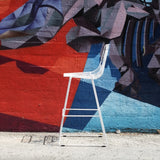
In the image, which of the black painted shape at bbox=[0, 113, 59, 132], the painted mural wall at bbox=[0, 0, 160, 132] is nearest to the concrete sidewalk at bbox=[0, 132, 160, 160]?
the black painted shape at bbox=[0, 113, 59, 132]

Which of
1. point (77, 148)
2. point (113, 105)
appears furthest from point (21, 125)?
point (113, 105)

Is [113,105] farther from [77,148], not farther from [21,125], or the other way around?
[21,125]

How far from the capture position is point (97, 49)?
189 inches

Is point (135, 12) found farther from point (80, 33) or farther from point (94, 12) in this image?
point (80, 33)

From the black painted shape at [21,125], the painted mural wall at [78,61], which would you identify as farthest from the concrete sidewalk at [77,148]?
the painted mural wall at [78,61]

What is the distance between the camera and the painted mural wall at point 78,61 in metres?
4.75

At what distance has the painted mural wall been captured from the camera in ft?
15.6

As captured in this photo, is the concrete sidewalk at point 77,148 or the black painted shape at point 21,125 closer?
the concrete sidewalk at point 77,148

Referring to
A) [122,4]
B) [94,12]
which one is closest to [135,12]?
[122,4]

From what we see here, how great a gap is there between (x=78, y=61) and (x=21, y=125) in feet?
4.73

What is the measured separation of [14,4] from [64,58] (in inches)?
47.5

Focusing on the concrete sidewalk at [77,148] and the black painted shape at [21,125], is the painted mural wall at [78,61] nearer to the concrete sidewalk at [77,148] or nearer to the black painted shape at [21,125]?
the black painted shape at [21,125]

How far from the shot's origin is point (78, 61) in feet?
15.8

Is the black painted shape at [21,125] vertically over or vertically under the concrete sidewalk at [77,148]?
under
